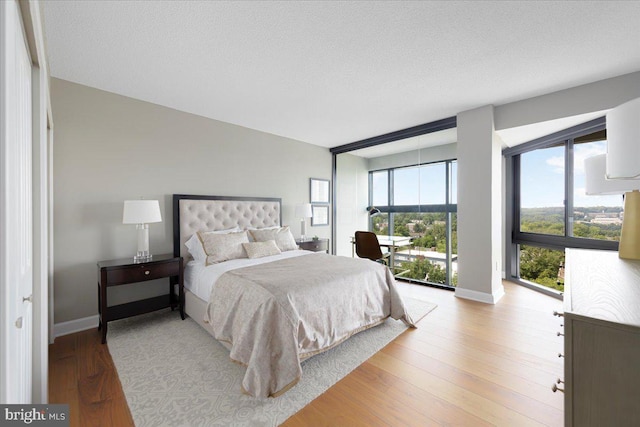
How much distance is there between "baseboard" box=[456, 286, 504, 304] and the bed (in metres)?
1.34

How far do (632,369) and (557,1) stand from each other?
2107 mm

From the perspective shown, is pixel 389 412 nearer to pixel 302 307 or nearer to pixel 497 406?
pixel 497 406

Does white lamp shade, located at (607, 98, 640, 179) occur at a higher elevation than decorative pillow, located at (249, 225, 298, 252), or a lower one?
higher

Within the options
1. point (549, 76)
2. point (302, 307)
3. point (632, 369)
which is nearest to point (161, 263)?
point (302, 307)

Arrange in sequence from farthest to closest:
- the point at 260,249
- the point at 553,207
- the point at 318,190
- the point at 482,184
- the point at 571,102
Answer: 1. the point at 318,190
2. the point at 553,207
3. the point at 482,184
4. the point at 260,249
5. the point at 571,102

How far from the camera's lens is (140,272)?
8.48 feet

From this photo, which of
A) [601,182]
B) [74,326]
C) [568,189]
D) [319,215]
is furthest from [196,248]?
[568,189]

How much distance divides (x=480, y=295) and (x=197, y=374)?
337cm

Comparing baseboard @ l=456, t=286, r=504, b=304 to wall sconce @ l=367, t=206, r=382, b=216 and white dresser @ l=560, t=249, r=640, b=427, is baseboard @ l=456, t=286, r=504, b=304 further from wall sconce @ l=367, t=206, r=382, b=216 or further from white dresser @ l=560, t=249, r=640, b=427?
white dresser @ l=560, t=249, r=640, b=427

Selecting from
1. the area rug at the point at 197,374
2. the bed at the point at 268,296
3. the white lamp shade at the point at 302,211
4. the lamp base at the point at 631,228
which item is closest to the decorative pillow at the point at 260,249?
the bed at the point at 268,296

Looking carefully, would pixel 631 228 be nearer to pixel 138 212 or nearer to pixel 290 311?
pixel 290 311

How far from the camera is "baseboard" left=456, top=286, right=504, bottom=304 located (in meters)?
3.32

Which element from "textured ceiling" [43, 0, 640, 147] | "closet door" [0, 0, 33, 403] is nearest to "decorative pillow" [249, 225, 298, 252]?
"textured ceiling" [43, 0, 640, 147]

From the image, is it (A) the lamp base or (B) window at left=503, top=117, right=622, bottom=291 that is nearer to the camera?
(A) the lamp base
